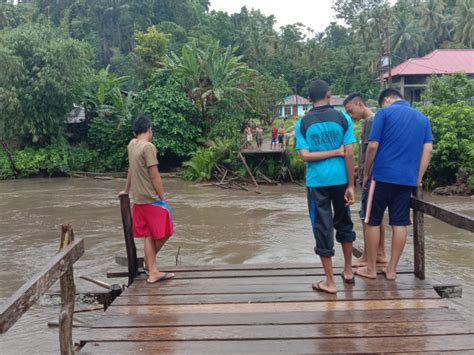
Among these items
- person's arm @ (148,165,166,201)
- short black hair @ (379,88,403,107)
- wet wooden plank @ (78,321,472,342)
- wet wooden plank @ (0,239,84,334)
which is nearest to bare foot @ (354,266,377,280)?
wet wooden plank @ (78,321,472,342)

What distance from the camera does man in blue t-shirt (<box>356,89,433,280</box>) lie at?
13.1ft

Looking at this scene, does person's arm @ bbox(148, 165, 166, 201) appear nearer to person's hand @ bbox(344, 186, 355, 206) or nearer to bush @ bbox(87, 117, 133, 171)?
person's hand @ bbox(344, 186, 355, 206)

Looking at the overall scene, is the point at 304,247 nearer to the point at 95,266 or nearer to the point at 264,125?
the point at 95,266

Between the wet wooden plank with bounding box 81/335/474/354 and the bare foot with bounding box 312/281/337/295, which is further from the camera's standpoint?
the bare foot with bounding box 312/281/337/295

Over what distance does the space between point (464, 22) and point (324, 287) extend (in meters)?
49.5

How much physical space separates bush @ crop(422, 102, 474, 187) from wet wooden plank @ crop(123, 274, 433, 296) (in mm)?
13302

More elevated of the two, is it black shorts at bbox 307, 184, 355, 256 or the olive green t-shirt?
the olive green t-shirt

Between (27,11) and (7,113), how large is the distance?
2997cm

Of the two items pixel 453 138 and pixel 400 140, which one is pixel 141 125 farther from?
pixel 453 138

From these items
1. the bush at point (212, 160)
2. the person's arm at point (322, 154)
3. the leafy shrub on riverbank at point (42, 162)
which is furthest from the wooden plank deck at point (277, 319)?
the leafy shrub on riverbank at point (42, 162)

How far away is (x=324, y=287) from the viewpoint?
4051 millimetres

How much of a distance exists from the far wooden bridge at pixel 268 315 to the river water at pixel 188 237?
3.88 ft

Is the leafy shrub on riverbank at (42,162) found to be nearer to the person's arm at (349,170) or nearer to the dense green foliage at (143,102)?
the dense green foliage at (143,102)

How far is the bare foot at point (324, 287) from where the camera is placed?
401 cm
